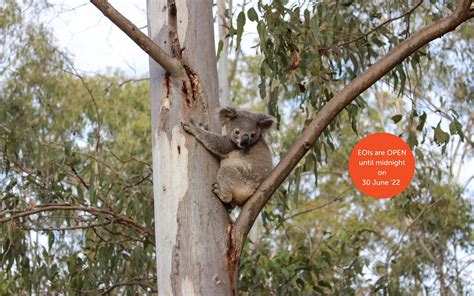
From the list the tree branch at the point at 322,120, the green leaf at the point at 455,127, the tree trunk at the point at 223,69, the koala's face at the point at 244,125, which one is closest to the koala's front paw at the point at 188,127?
the tree branch at the point at 322,120

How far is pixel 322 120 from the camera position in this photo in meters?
2.83

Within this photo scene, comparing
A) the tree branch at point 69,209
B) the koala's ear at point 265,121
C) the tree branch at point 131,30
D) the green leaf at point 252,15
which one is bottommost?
the tree branch at point 69,209

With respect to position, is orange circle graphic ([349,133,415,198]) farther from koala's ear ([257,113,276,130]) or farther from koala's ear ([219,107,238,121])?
koala's ear ([219,107,238,121])

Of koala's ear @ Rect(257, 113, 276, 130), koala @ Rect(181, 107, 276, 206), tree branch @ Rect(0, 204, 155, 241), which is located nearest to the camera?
koala @ Rect(181, 107, 276, 206)

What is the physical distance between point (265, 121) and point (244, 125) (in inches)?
7.7

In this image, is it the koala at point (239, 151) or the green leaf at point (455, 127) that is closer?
the koala at point (239, 151)

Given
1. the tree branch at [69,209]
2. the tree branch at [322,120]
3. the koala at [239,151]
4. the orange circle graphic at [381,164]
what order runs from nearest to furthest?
1. the tree branch at [322,120]
2. the koala at [239,151]
3. the tree branch at [69,209]
4. the orange circle graphic at [381,164]

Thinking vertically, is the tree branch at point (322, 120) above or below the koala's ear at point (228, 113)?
below

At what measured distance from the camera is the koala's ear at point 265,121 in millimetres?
4184

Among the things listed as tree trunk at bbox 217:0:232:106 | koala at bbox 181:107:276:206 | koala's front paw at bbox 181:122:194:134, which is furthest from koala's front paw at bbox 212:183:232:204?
tree trunk at bbox 217:0:232:106

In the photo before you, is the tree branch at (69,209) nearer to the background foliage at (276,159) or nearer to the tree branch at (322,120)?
the background foliage at (276,159)

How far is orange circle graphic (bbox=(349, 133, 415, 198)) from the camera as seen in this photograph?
456cm

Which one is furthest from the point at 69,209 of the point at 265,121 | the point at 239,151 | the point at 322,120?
the point at 322,120

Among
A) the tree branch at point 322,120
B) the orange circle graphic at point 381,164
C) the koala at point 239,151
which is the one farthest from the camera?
the orange circle graphic at point 381,164
